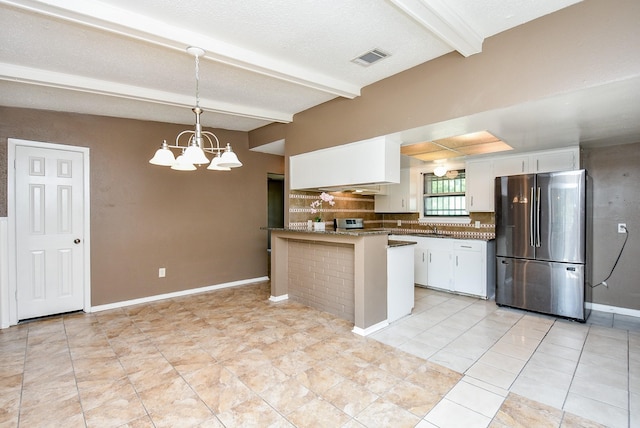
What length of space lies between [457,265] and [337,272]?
2105mm

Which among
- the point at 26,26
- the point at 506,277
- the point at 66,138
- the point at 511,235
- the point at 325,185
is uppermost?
the point at 26,26

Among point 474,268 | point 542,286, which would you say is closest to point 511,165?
point 474,268

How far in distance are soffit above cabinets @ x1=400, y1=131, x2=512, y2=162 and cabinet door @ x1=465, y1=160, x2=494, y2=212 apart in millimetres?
253

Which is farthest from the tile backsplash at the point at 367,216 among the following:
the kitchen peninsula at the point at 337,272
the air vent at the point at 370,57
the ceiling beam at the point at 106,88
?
the air vent at the point at 370,57

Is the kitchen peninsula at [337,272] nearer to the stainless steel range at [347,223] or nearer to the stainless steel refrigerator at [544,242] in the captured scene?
the stainless steel range at [347,223]

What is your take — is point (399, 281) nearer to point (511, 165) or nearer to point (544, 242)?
point (544, 242)

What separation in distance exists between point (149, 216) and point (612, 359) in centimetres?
547

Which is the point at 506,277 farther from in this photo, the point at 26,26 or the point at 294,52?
the point at 26,26

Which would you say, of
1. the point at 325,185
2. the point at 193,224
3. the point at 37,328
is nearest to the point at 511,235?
the point at 325,185

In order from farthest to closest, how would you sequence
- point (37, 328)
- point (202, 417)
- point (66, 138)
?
point (66, 138), point (37, 328), point (202, 417)

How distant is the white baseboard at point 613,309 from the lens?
382 centimetres

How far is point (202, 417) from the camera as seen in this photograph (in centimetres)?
195

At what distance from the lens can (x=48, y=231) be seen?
3.81 meters

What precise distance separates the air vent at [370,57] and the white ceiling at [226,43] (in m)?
0.06
